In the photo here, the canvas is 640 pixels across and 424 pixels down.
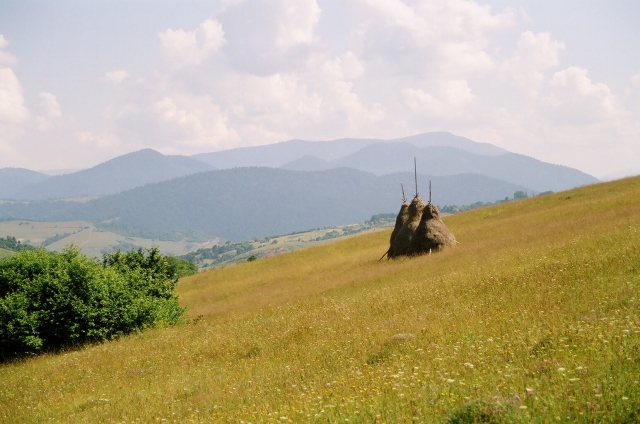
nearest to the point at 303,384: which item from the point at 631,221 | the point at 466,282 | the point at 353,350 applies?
the point at 353,350

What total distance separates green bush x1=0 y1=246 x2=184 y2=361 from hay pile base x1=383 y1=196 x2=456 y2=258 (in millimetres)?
16690

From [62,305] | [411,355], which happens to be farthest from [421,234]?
[411,355]

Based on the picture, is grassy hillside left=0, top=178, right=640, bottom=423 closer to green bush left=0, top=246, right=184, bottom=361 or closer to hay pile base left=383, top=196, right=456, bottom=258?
green bush left=0, top=246, right=184, bottom=361

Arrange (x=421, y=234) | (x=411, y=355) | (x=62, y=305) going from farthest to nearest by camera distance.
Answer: (x=421, y=234) → (x=62, y=305) → (x=411, y=355)

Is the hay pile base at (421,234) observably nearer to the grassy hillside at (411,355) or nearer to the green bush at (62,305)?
the grassy hillside at (411,355)

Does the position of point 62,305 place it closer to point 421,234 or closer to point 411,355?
point 411,355

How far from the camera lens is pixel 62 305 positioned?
2455cm

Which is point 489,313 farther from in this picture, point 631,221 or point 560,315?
point 631,221

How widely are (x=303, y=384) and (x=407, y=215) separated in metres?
29.8

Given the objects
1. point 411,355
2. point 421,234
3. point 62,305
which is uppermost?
point 421,234

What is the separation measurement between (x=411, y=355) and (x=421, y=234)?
961 inches

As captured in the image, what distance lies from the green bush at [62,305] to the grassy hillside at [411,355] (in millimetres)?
1926

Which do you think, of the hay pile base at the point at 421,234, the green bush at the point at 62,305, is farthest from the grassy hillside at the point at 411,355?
the hay pile base at the point at 421,234

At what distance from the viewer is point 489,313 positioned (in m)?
14.6
